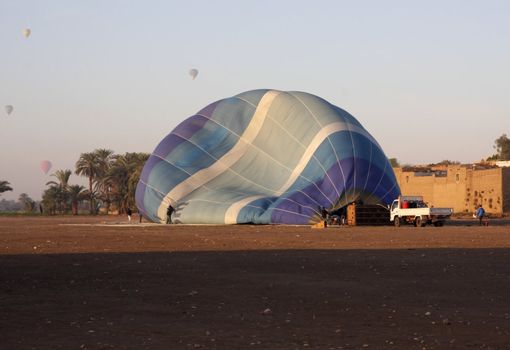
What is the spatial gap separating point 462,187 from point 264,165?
31677 mm

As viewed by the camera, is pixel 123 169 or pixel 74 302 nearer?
pixel 74 302

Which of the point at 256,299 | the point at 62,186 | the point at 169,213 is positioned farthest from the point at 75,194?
the point at 256,299

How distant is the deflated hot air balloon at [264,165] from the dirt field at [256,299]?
865 inches

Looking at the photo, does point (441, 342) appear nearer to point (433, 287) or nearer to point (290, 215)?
point (433, 287)

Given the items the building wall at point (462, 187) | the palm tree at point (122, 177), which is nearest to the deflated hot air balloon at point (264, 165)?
the building wall at point (462, 187)

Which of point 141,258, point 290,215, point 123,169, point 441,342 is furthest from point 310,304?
point 123,169

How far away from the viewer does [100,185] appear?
114 m

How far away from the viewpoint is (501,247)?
28.6 meters

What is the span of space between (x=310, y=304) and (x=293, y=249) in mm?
14233

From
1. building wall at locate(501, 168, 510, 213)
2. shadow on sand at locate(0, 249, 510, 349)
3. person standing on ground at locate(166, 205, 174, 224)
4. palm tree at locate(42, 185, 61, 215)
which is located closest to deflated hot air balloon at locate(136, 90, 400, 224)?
person standing on ground at locate(166, 205, 174, 224)

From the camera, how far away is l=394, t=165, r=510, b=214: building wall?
251 feet

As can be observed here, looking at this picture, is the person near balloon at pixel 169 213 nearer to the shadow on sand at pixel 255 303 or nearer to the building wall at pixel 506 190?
the shadow on sand at pixel 255 303

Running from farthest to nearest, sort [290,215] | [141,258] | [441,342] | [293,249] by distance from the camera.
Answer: [290,215] → [293,249] → [141,258] → [441,342]

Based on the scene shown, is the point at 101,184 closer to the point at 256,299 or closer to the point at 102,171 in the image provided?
the point at 102,171
